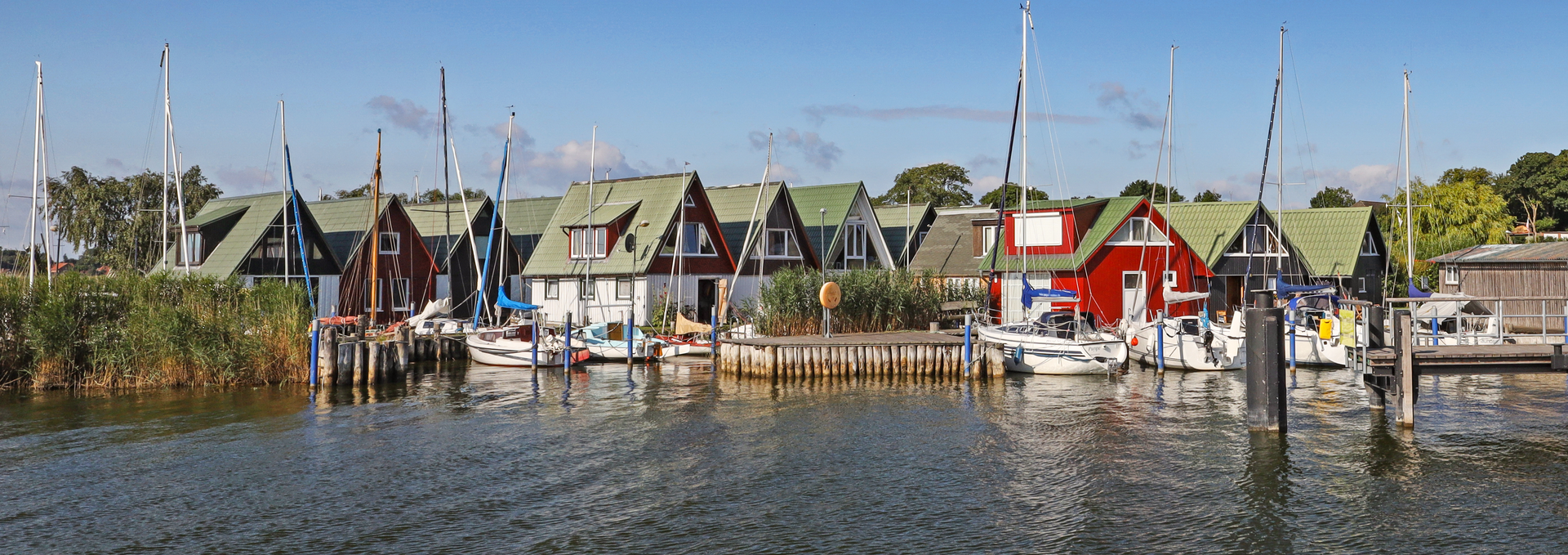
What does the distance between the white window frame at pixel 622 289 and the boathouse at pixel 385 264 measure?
989 centimetres

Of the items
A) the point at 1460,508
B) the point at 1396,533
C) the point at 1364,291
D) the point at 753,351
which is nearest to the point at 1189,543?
the point at 1396,533

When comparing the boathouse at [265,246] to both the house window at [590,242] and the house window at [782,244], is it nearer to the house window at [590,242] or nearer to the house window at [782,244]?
the house window at [590,242]

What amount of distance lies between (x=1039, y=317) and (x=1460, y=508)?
72.3 ft

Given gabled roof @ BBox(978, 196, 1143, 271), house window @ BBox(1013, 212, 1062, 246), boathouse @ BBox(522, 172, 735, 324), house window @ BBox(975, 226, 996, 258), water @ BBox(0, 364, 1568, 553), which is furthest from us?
house window @ BBox(975, 226, 996, 258)

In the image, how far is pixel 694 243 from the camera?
4906 centimetres

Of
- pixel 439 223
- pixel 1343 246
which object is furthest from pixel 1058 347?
pixel 439 223

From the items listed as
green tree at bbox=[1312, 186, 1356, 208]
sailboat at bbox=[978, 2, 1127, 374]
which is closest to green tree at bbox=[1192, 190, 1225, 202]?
green tree at bbox=[1312, 186, 1356, 208]

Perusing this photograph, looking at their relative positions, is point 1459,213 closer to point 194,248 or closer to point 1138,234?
point 1138,234

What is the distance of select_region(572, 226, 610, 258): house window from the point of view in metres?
49.2

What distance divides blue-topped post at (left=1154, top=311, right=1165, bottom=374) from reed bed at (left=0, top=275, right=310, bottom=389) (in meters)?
25.3

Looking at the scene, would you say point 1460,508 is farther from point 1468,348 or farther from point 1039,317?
point 1039,317

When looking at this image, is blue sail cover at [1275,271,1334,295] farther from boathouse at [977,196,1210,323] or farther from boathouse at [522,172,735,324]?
boathouse at [522,172,735,324]

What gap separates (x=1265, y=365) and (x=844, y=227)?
34.4 metres

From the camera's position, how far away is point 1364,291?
53438 millimetres
